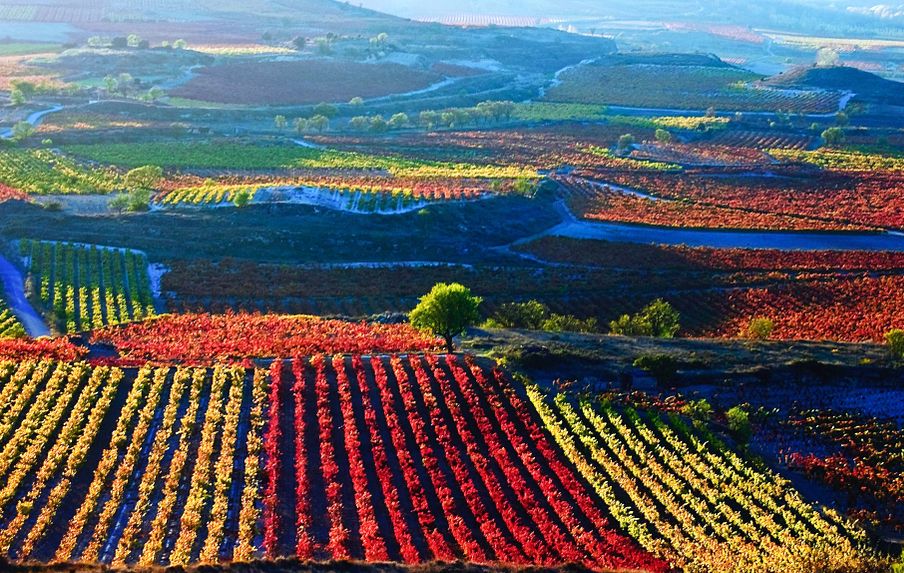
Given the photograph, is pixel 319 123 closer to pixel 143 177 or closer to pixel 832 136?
pixel 143 177

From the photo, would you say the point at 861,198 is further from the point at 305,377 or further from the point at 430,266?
the point at 305,377

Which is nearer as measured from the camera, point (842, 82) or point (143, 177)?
point (143, 177)

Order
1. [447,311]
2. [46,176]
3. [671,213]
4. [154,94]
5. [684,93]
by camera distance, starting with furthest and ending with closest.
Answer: [684,93] → [154,94] → [46,176] → [671,213] → [447,311]

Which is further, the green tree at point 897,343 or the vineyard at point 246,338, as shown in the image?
the green tree at point 897,343

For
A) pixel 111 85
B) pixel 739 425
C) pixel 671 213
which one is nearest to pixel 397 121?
pixel 111 85

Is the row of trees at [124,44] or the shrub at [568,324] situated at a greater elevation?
the row of trees at [124,44]

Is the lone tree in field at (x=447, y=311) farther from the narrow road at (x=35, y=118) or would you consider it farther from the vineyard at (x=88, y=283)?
the narrow road at (x=35, y=118)

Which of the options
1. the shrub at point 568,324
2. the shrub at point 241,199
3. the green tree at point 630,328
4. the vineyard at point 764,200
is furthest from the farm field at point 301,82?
the green tree at point 630,328
